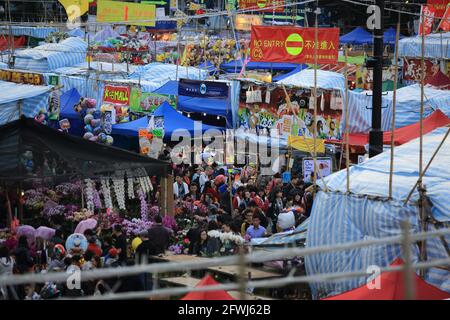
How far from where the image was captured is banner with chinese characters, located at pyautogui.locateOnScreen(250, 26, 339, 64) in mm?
19595

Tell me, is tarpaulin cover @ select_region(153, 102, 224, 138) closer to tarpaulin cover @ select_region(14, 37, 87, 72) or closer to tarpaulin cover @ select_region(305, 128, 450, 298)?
tarpaulin cover @ select_region(305, 128, 450, 298)

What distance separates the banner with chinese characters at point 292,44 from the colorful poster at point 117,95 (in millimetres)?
3614

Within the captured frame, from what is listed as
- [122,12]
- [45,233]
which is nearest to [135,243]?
[45,233]

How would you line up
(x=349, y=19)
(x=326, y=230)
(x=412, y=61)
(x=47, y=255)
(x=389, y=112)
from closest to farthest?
(x=326, y=230), (x=47, y=255), (x=389, y=112), (x=412, y=61), (x=349, y=19)

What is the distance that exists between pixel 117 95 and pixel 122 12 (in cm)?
917

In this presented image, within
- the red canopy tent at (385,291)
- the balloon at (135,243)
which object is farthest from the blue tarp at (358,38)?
the red canopy tent at (385,291)

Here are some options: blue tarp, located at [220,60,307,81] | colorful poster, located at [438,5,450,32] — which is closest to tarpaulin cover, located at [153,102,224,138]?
colorful poster, located at [438,5,450,32]

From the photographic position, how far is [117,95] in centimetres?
2208

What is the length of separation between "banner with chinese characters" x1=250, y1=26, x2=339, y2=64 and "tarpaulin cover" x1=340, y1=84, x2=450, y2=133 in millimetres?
1128
